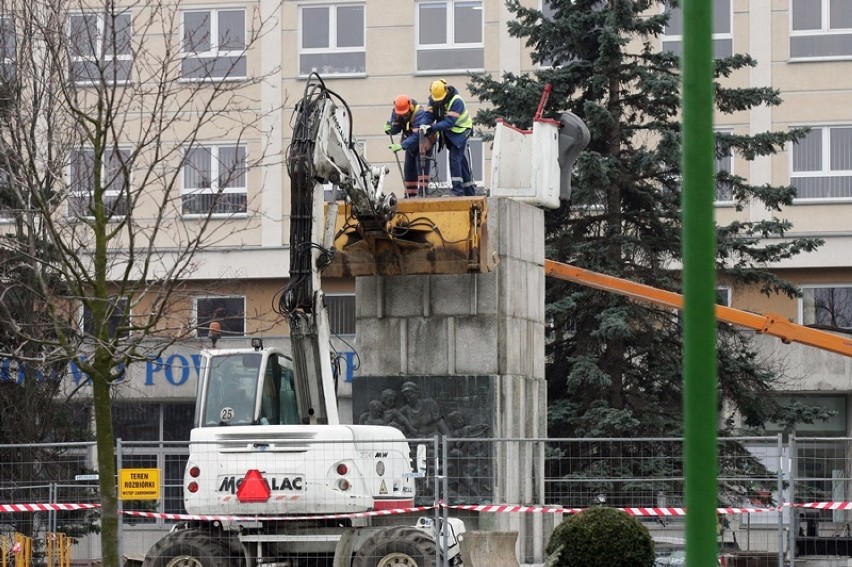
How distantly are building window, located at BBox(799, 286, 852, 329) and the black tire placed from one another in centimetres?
2105

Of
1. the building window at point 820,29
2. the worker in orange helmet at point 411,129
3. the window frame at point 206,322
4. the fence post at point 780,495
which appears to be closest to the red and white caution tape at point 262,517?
the window frame at point 206,322

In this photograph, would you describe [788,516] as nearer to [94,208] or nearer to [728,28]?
[94,208]

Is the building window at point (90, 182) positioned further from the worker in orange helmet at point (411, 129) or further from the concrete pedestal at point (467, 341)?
the concrete pedestal at point (467, 341)

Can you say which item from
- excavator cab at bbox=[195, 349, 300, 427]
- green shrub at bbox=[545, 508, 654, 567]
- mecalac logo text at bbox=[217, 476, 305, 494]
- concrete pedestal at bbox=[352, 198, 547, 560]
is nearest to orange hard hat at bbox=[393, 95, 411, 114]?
concrete pedestal at bbox=[352, 198, 547, 560]

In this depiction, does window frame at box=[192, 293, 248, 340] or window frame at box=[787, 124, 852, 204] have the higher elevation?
window frame at box=[787, 124, 852, 204]

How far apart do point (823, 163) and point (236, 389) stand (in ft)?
67.7

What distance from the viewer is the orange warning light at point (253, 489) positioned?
50.4 feet

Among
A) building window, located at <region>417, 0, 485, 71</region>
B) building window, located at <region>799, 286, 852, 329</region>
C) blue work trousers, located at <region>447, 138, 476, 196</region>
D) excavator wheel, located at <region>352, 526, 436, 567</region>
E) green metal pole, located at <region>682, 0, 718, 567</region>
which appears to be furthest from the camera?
building window, located at <region>417, 0, 485, 71</region>

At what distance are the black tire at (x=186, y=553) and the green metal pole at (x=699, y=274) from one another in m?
11.1

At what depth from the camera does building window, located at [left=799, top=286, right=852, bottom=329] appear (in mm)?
33750

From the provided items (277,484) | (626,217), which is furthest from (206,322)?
(626,217)

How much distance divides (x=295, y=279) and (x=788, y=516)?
5.61 m

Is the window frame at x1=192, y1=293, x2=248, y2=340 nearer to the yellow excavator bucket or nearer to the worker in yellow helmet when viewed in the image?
the yellow excavator bucket

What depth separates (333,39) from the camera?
35.7 meters
